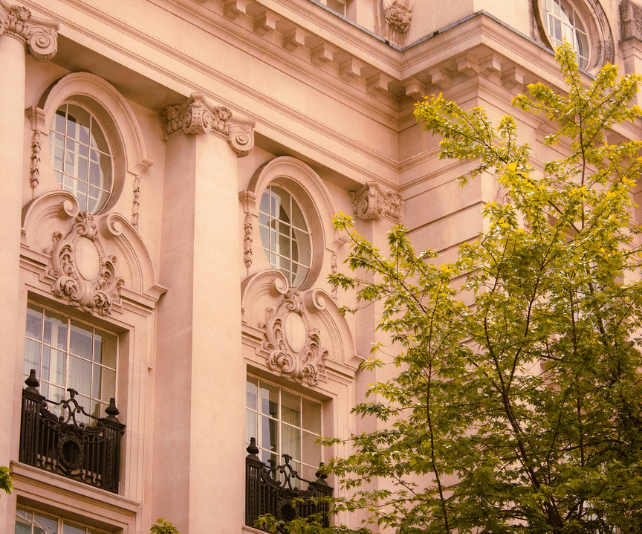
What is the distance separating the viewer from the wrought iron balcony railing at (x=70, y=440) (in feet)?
63.3

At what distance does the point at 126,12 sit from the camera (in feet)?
74.3

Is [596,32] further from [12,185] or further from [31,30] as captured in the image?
[12,185]

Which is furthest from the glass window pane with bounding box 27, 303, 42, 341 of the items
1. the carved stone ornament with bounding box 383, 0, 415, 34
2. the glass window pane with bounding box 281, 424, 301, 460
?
the carved stone ornament with bounding box 383, 0, 415, 34

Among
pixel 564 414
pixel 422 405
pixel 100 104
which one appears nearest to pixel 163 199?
pixel 100 104

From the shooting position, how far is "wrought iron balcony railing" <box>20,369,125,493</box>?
63.3ft

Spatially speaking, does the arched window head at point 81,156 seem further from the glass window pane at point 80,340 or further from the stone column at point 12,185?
the glass window pane at point 80,340

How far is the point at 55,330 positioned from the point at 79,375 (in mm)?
716

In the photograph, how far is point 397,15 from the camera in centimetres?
2738

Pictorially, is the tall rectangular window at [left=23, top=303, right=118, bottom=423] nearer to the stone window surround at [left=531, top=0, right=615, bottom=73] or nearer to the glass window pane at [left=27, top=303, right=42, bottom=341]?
the glass window pane at [left=27, top=303, right=42, bottom=341]

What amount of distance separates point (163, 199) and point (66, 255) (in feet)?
8.34

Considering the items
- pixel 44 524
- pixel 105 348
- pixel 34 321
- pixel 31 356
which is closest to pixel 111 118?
pixel 105 348

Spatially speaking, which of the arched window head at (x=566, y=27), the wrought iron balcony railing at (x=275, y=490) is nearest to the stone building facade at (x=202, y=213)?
the wrought iron balcony railing at (x=275, y=490)

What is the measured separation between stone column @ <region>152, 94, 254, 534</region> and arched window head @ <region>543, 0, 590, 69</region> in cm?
804

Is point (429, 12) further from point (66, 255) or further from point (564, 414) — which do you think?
point (564, 414)
